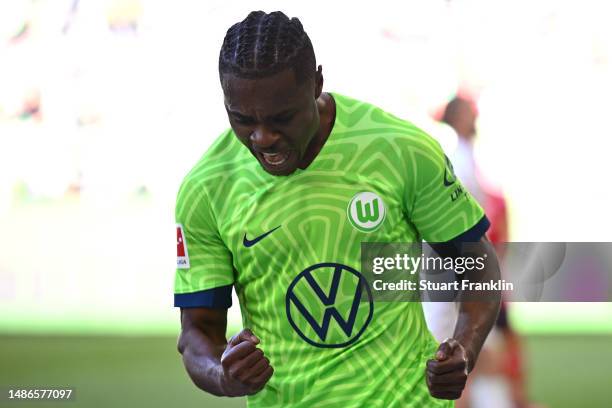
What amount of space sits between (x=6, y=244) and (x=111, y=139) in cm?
83

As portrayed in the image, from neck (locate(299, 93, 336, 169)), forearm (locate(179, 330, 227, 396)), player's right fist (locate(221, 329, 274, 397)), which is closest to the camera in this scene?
player's right fist (locate(221, 329, 274, 397))

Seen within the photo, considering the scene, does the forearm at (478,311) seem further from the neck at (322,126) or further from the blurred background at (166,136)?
the blurred background at (166,136)

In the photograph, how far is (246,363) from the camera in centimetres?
259

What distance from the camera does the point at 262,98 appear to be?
2.67 m

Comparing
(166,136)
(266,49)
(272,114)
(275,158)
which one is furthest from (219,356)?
(166,136)

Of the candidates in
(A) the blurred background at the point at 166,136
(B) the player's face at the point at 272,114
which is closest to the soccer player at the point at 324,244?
(B) the player's face at the point at 272,114

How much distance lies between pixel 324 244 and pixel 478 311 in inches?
16.4

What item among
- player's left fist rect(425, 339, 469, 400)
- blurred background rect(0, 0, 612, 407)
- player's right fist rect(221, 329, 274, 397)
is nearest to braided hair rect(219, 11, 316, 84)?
player's right fist rect(221, 329, 274, 397)

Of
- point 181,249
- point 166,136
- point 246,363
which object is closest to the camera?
point 246,363

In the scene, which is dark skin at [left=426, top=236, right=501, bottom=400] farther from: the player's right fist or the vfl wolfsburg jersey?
the player's right fist

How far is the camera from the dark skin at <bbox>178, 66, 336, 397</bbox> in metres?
2.60

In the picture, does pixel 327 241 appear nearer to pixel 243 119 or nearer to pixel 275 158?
pixel 275 158

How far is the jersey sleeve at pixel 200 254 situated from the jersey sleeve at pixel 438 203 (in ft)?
1.50

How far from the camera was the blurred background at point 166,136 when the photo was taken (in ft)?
20.8
